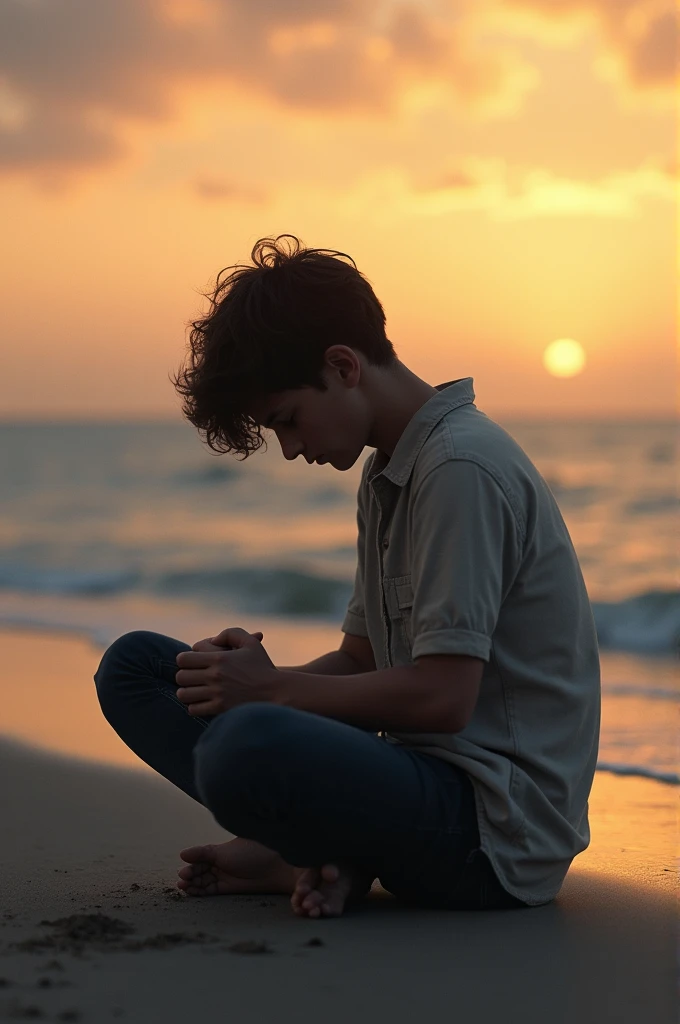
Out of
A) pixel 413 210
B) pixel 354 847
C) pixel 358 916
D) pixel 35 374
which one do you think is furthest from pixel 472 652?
pixel 35 374

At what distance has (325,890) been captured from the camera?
2.54 meters

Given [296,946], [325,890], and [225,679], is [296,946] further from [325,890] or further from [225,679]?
[225,679]

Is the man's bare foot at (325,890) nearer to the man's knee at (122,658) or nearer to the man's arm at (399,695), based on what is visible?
the man's arm at (399,695)

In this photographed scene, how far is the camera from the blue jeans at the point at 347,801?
228cm

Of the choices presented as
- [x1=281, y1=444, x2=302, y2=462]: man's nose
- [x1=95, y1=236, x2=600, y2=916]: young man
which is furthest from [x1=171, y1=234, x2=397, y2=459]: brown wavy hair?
[x1=281, y1=444, x2=302, y2=462]: man's nose

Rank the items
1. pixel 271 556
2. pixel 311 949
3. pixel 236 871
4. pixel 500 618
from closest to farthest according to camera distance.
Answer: pixel 311 949, pixel 500 618, pixel 236 871, pixel 271 556

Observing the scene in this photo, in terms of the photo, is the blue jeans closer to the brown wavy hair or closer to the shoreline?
the shoreline

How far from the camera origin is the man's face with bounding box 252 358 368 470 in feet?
8.61

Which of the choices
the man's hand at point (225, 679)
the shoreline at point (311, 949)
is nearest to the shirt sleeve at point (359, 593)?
the man's hand at point (225, 679)

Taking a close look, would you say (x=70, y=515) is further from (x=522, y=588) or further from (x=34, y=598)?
(x=522, y=588)

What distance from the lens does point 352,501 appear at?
75.6ft

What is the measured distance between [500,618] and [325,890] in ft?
2.33

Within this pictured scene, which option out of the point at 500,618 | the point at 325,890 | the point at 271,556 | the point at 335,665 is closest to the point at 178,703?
the point at 335,665

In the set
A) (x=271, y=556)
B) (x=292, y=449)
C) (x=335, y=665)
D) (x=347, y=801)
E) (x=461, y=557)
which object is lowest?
(x=347, y=801)
